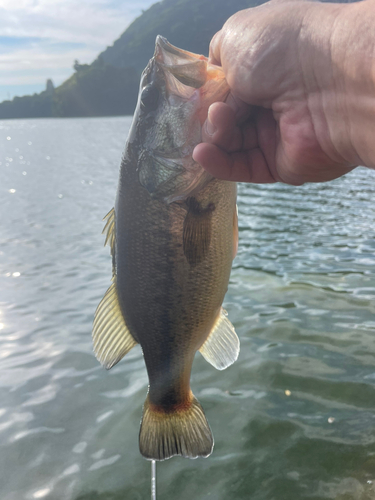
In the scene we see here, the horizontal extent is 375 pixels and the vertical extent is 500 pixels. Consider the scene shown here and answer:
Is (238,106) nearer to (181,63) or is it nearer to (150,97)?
(181,63)

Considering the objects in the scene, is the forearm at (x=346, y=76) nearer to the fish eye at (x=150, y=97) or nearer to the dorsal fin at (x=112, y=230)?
the fish eye at (x=150, y=97)

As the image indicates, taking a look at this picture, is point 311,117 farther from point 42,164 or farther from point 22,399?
point 42,164

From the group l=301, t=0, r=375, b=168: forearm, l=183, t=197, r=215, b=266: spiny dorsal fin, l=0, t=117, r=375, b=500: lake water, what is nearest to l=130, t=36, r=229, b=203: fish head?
l=183, t=197, r=215, b=266: spiny dorsal fin

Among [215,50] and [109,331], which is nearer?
[215,50]

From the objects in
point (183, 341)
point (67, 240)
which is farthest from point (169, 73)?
point (67, 240)

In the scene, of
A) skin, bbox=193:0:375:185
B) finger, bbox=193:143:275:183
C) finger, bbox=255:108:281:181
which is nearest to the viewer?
skin, bbox=193:0:375:185

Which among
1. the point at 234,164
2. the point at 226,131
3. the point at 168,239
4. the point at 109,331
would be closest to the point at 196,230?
the point at 168,239

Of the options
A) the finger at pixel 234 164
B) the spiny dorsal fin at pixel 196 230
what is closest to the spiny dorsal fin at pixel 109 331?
the spiny dorsal fin at pixel 196 230

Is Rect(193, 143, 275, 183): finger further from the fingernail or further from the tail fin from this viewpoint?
the tail fin
